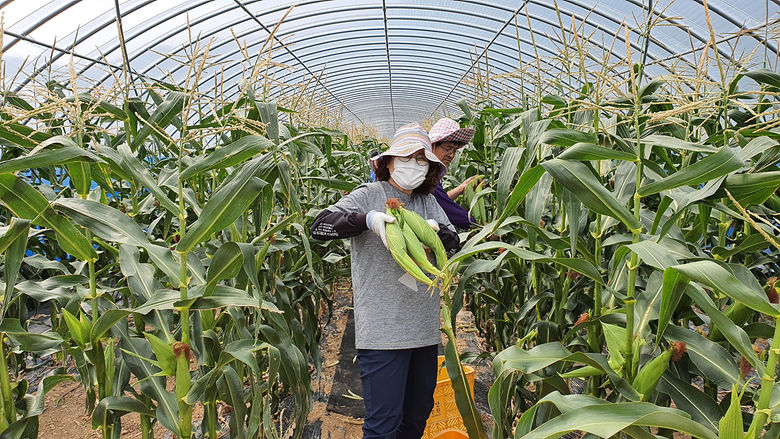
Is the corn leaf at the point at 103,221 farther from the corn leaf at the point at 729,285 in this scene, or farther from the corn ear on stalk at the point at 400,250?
the corn leaf at the point at 729,285

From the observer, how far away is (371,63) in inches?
684

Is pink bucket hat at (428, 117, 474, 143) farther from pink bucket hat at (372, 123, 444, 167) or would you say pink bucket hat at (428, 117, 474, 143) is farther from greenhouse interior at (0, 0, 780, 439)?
pink bucket hat at (372, 123, 444, 167)

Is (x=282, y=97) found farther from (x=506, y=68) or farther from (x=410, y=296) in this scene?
(x=506, y=68)

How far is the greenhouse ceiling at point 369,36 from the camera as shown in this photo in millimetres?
5863

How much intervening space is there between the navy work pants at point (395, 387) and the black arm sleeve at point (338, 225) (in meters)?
0.58

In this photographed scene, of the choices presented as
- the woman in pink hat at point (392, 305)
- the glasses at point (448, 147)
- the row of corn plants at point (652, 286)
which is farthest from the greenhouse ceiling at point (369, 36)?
the woman in pink hat at point (392, 305)

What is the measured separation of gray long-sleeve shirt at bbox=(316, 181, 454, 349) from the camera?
88.8 inches

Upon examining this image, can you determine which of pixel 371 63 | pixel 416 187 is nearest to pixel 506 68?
pixel 371 63

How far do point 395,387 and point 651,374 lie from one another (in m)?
1.21

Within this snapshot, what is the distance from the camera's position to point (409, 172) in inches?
92.1

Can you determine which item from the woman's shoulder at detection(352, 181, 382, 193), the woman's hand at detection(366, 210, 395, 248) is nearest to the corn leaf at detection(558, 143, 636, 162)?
the woman's hand at detection(366, 210, 395, 248)

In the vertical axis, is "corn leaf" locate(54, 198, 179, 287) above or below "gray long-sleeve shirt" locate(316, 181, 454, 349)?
above

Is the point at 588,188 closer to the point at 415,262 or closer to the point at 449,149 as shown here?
the point at 415,262

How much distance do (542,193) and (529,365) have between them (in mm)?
705
